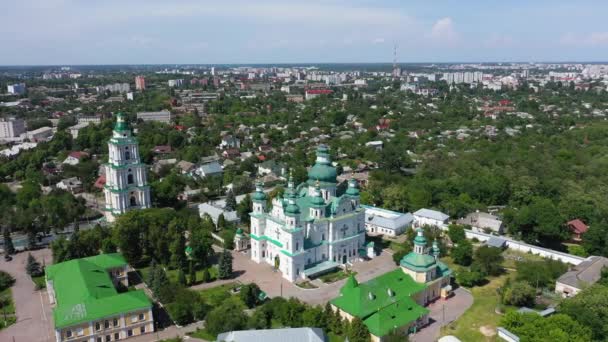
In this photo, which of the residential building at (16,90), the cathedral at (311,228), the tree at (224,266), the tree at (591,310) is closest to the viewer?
the tree at (591,310)

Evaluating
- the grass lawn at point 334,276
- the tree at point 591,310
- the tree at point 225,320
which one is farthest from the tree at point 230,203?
the tree at point 591,310

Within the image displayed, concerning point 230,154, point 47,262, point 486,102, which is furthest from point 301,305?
point 486,102

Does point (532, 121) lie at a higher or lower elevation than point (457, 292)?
higher

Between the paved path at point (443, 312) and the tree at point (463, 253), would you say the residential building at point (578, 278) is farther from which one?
the tree at point (463, 253)

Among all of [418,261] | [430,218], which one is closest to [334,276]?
[418,261]

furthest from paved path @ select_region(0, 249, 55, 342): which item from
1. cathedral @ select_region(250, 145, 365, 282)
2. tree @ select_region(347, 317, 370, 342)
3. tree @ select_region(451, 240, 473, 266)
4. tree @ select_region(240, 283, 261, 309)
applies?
tree @ select_region(451, 240, 473, 266)

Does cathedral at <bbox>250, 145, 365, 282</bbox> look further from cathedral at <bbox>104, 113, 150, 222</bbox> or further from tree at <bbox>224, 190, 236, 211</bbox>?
cathedral at <bbox>104, 113, 150, 222</bbox>

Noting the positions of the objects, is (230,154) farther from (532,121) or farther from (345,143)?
(532,121)
